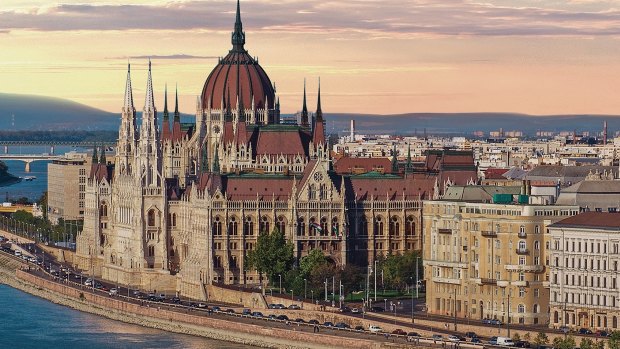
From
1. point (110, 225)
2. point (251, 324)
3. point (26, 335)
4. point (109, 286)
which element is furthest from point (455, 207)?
point (110, 225)

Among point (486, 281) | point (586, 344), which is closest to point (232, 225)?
point (486, 281)

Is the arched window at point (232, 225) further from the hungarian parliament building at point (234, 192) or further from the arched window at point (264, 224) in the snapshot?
the arched window at point (264, 224)

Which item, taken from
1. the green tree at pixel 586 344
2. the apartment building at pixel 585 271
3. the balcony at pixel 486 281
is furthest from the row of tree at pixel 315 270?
the green tree at pixel 586 344

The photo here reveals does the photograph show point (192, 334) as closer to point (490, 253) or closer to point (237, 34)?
point (490, 253)

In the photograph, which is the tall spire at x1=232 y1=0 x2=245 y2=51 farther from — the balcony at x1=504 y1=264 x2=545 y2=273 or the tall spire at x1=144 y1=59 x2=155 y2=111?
the balcony at x1=504 y1=264 x2=545 y2=273

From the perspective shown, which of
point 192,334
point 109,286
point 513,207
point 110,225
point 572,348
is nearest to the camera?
point 572,348
